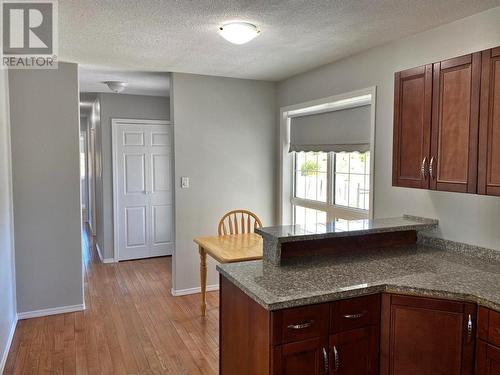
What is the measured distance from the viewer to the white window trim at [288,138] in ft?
10.5

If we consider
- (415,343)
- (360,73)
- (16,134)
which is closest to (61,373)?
(16,134)

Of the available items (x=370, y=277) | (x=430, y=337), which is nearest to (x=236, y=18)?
(x=370, y=277)

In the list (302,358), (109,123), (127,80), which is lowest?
(302,358)

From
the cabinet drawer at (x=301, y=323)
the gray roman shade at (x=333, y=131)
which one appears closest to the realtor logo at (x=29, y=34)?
the cabinet drawer at (x=301, y=323)

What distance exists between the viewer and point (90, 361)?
2893 mm

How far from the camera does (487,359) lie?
1788 mm

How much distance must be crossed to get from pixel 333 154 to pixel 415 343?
2222mm

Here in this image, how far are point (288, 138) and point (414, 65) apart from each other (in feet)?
6.25

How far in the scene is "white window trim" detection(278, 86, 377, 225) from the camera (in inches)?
126

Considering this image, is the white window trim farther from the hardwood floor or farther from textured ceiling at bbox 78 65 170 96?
textured ceiling at bbox 78 65 170 96

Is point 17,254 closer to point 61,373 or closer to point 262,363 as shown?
point 61,373

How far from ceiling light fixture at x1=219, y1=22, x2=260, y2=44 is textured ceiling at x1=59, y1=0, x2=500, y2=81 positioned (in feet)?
0.18

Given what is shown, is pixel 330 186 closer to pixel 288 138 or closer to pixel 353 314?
pixel 288 138

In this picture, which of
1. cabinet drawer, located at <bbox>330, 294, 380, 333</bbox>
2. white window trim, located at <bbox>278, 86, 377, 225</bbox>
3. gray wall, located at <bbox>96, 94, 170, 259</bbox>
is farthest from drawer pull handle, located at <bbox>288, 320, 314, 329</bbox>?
gray wall, located at <bbox>96, 94, 170, 259</bbox>
